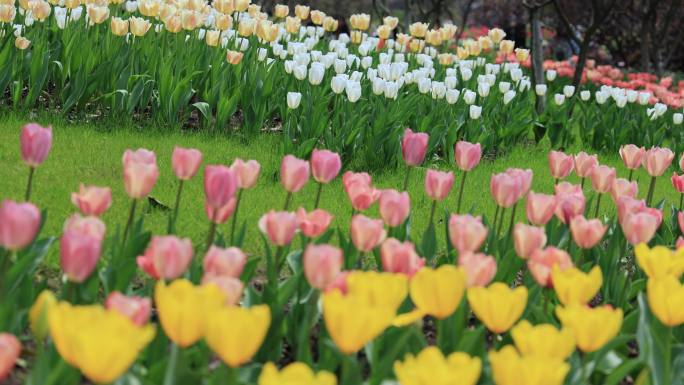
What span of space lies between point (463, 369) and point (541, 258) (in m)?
0.74

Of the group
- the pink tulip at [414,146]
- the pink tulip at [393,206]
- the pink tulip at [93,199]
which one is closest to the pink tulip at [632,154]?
the pink tulip at [414,146]

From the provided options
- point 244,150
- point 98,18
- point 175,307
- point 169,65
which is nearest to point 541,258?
point 175,307

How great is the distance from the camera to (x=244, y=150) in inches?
196

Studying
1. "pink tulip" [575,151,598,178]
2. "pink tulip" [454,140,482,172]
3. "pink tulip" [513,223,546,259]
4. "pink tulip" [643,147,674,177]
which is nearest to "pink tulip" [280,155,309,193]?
"pink tulip" [513,223,546,259]

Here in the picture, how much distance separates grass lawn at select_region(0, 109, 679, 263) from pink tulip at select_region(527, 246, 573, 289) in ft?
3.98

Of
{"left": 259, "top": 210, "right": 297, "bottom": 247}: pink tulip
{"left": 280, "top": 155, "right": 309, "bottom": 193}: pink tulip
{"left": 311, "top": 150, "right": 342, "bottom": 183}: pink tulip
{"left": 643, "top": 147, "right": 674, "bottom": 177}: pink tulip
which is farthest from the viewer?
{"left": 643, "top": 147, "right": 674, "bottom": 177}: pink tulip

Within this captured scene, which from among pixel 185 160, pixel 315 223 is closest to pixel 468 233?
pixel 315 223

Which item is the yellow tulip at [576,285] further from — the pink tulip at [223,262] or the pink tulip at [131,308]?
the pink tulip at [131,308]

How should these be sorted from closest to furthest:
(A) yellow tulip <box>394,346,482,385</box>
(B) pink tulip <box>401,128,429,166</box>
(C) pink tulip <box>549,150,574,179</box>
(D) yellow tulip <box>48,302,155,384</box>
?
(D) yellow tulip <box>48,302,155,384</box> < (A) yellow tulip <box>394,346,482,385</box> < (B) pink tulip <box>401,128,429,166</box> < (C) pink tulip <box>549,150,574,179</box>

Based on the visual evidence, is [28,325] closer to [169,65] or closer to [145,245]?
[145,245]

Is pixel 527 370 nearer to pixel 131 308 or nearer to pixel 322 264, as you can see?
pixel 322 264

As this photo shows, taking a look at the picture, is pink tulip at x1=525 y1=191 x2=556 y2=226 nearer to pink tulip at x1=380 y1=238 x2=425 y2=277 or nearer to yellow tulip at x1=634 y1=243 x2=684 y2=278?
yellow tulip at x1=634 y1=243 x2=684 y2=278

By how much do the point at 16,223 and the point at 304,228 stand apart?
79cm

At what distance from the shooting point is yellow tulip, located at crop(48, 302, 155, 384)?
55.7 inches
